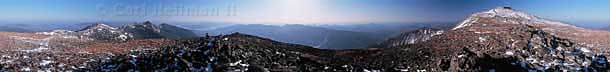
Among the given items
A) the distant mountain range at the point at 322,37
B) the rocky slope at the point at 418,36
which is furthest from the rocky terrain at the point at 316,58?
the distant mountain range at the point at 322,37

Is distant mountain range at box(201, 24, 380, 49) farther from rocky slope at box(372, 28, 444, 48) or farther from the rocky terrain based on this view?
the rocky terrain

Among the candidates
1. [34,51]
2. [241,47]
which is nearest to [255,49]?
[241,47]

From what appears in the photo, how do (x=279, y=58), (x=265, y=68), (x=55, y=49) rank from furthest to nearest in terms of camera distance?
(x=55, y=49), (x=279, y=58), (x=265, y=68)

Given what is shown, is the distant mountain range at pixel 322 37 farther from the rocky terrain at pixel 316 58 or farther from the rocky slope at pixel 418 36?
the rocky terrain at pixel 316 58

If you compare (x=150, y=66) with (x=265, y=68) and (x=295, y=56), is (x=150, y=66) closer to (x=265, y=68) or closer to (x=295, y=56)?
(x=265, y=68)

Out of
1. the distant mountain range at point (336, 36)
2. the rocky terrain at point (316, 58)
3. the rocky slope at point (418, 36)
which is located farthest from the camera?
the distant mountain range at point (336, 36)

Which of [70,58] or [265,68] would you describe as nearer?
[265,68]

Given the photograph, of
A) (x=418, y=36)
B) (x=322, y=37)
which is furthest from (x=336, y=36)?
(x=418, y=36)

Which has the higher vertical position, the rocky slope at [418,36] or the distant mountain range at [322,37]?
the rocky slope at [418,36]

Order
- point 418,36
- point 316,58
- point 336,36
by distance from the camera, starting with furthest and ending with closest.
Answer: point 336,36 → point 418,36 → point 316,58

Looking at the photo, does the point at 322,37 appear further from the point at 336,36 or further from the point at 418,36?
the point at 418,36

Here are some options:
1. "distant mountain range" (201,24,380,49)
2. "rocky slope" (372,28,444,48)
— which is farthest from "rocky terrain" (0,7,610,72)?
"distant mountain range" (201,24,380,49)
